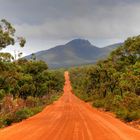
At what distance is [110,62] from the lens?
2758 inches

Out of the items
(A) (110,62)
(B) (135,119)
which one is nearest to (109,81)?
(A) (110,62)

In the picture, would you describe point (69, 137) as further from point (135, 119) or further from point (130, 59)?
point (130, 59)

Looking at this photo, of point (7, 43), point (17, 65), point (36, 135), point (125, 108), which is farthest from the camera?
point (125, 108)

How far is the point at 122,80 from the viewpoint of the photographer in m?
48.1

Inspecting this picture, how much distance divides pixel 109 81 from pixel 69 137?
49.9 meters

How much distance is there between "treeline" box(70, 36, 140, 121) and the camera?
141 feet

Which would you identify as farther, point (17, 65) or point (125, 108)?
point (125, 108)

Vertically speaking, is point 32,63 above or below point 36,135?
above

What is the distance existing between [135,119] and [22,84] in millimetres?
27936

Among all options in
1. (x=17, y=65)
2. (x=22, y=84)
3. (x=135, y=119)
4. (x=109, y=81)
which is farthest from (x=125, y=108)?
(x=109, y=81)

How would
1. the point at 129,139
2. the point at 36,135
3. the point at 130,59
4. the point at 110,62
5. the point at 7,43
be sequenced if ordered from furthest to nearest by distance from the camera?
the point at 110,62 → the point at 130,59 → the point at 7,43 → the point at 36,135 → the point at 129,139

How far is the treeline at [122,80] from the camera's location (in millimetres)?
42875

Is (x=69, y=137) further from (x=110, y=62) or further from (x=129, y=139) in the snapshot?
(x=110, y=62)

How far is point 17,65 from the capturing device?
3678 centimetres
